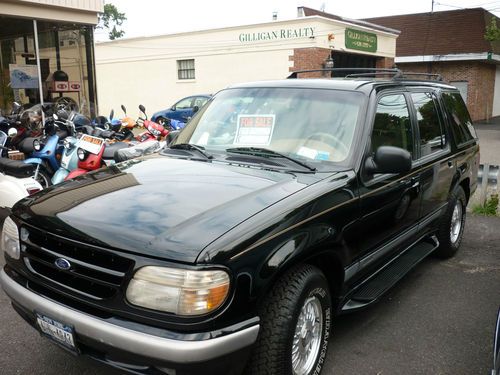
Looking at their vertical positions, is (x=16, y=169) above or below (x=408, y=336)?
above

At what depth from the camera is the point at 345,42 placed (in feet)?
70.9

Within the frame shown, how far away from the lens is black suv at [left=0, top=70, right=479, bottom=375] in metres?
2.19

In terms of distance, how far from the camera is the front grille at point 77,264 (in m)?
2.29

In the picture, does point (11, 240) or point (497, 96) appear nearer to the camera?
point (11, 240)

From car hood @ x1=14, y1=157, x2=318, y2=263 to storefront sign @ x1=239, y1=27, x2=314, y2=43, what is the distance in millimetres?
17812

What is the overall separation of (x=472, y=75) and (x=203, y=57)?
1402 centimetres

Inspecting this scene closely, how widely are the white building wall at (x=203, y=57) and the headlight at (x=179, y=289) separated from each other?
19015 mm

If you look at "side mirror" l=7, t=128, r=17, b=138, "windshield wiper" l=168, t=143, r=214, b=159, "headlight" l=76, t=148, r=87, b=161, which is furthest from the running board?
"side mirror" l=7, t=128, r=17, b=138

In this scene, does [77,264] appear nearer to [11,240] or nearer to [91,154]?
[11,240]

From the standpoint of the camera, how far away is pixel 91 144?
656 centimetres

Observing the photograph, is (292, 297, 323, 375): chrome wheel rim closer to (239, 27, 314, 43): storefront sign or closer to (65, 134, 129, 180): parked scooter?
(65, 134, 129, 180): parked scooter

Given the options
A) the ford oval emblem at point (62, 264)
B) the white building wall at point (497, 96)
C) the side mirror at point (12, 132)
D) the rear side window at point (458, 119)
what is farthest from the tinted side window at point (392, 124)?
the white building wall at point (497, 96)

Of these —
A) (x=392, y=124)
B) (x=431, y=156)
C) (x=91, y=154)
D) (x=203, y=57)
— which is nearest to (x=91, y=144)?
(x=91, y=154)

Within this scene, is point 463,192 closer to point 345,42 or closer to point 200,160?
point 200,160
